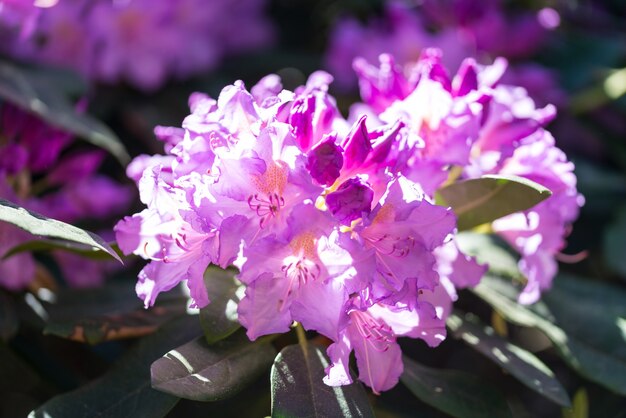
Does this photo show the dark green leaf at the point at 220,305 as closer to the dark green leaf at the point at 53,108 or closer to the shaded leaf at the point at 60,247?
the shaded leaf at the point at 60,247

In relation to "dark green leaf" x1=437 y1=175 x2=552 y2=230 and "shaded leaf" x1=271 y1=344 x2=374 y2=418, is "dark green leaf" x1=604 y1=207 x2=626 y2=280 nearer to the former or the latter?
"dark green leaf" x1=437 y1=175 x2=552 y2=230

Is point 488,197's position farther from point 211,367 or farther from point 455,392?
point 211,367

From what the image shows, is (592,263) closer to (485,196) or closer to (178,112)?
(485,196)

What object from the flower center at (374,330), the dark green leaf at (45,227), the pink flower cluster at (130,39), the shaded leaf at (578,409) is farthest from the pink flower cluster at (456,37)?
the dark green leaf at (45,227)

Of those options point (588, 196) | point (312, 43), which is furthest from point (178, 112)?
point (588, 196)

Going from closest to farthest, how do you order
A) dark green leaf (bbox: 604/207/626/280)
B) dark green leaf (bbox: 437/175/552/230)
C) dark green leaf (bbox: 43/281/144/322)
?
dark green leaf (bbox: 437/175/552/230)
dark green leaf (bbox: 43/281/144/322)
dark green leaf (bbox: 604/207/626/280)

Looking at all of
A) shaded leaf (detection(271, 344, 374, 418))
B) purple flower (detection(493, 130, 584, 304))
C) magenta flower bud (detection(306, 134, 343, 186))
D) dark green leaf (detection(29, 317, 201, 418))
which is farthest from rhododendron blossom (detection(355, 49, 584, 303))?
dark green leaf (detection(29, 317, 201, 418))

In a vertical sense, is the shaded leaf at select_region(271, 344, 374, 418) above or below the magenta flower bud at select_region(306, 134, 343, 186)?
below
